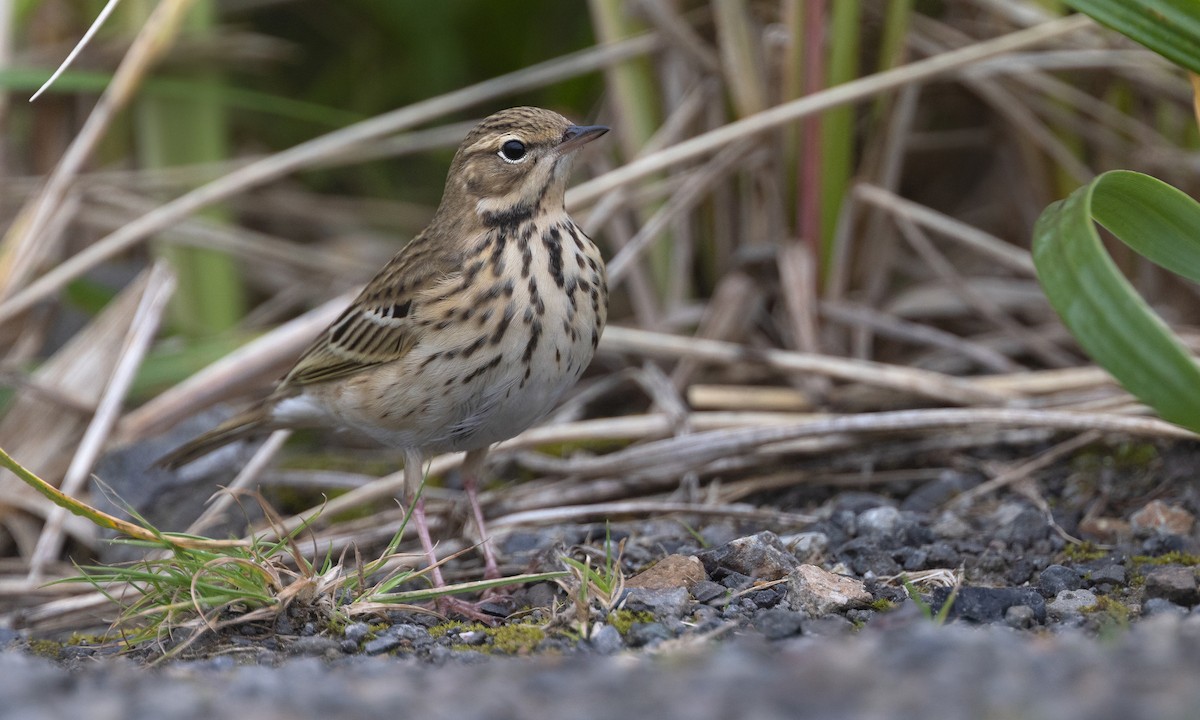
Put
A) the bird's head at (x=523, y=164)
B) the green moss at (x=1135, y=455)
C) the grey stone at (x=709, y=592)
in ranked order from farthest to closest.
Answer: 1. the green moss at (x=1135, y=455)
2. the bird's head at (x=523, y=164)
3. the grey stone at (x=709, y=592)

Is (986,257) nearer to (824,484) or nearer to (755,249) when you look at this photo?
(755,249)

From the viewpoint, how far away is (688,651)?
275cm

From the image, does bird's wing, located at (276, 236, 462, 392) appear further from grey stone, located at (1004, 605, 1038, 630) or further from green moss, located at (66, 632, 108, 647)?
grey stone, located at (1004, 605, 1038, 630)

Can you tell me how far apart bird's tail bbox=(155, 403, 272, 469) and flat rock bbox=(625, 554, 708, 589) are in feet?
5.98

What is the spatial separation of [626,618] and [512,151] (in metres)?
1.66

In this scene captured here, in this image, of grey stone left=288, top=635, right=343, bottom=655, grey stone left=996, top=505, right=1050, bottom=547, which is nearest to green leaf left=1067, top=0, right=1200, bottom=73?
grey stone left=996, top=505, right=1050, bottom=547

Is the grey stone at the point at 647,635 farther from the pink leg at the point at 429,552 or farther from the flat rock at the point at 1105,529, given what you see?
the flat rock at the point at 1105,529

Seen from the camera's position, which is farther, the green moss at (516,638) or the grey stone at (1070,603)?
the grey stone at (1070,603)

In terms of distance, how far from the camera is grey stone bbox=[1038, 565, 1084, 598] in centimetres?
337

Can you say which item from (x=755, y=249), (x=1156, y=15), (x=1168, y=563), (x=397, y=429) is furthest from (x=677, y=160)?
(x=1168, y=563)

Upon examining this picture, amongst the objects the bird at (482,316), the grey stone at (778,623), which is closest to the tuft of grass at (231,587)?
the bird at (482,316)

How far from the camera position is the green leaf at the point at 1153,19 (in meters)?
3.45

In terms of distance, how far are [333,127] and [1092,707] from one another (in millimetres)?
6900

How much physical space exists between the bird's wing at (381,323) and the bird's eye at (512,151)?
0.36 meters
